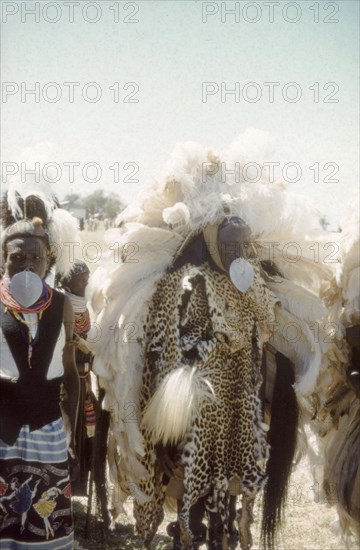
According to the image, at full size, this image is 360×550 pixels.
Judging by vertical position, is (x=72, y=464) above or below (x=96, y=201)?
below

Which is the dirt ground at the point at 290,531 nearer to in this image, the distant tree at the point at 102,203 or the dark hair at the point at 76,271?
the dark hair at the point at 76,271

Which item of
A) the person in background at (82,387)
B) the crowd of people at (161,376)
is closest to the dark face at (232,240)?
the crowd of people at (161,376)

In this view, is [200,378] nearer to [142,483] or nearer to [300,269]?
[142,483]

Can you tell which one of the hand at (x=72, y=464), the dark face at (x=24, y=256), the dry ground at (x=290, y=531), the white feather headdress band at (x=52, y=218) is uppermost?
the white feather headdress band at (x=52, y=218)

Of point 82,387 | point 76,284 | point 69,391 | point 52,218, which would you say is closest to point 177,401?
point 69,391

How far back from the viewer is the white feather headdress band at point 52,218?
3125 mm

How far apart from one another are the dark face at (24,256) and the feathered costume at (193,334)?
58 centimetres

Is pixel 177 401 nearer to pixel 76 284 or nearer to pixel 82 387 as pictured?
pixel 82 387

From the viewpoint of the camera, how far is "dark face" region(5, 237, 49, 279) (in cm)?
288

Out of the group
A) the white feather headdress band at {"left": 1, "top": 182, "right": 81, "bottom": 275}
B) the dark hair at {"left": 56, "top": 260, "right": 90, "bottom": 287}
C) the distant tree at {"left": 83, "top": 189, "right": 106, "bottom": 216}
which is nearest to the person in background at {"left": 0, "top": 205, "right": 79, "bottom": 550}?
the white feather headdress band at {"left": 1, "top": 182, "right": 81, "bottom": 275}

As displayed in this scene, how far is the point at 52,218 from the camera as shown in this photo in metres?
3.20

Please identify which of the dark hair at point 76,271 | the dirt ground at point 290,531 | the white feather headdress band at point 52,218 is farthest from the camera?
the dark hair at point 76,271

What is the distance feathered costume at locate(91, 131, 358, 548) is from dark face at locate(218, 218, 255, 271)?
9 cm

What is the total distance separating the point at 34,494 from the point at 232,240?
5.19ft
